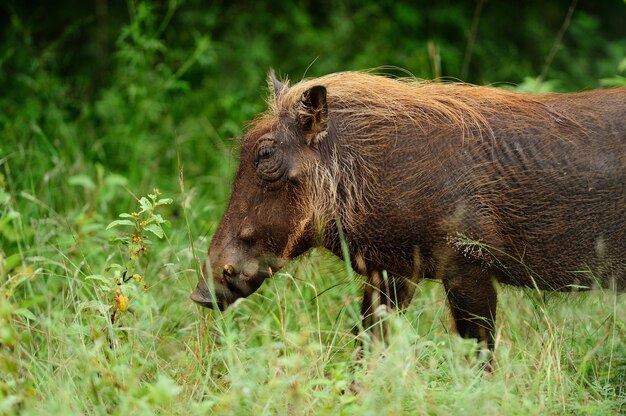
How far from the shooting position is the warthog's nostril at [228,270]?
13.5 feet

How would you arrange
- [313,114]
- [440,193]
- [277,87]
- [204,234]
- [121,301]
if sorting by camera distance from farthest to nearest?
[204,234]
[277,87]
[313,114]
[440,193]
[121,301]

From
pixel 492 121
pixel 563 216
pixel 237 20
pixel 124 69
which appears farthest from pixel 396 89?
pixel 237 20

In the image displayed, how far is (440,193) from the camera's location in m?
3.93

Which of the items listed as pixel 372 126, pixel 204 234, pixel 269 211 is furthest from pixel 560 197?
pixel 204 234

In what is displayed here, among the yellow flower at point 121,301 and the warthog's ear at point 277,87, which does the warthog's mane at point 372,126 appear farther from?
the yellow flower at point 121,301

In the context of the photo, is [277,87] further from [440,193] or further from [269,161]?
[440,193]

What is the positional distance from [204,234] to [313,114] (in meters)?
1.53

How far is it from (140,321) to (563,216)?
1.74m

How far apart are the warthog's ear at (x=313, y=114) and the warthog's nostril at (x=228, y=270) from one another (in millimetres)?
610

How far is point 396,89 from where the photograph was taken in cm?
428

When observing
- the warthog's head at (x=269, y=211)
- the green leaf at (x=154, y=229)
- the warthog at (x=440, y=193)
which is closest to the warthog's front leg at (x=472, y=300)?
the warthog at (x=440, y=193)

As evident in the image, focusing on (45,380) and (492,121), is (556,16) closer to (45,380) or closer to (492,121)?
(492,121)

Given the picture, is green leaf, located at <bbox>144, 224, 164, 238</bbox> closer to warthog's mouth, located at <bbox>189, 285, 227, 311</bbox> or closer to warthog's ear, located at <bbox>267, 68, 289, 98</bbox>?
warthog's mouth, located at <bbox>189, 285, 227, 311</bbox>

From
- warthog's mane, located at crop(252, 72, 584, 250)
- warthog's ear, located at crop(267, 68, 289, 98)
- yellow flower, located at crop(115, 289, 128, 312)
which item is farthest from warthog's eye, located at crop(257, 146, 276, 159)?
yellow flower, located at crop(115, 289, 128, 312)
